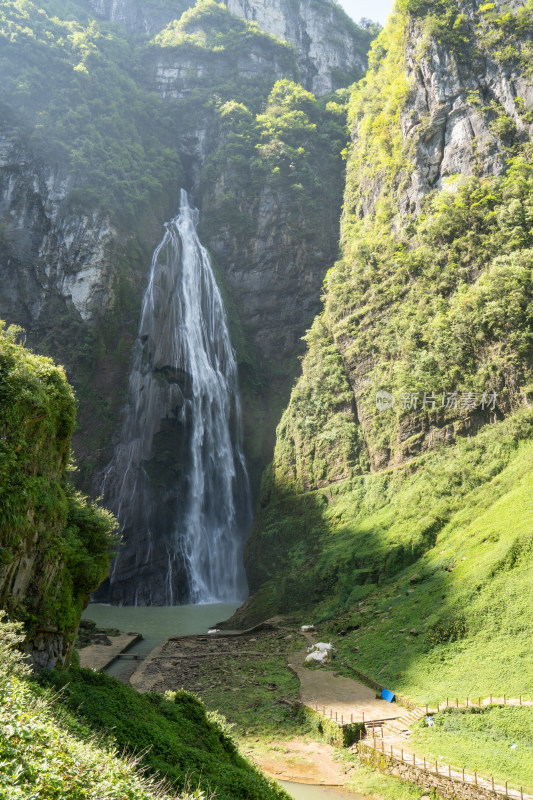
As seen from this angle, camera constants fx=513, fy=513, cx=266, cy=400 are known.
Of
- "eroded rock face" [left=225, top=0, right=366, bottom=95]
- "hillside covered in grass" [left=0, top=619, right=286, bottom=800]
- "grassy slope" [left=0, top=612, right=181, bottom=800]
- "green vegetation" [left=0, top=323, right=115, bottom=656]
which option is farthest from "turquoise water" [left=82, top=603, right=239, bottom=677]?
"eroded rock face" [left=225, top=0, right=366, bottom=95]

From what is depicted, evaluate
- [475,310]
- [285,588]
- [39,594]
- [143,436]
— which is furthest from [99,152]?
[39,594]

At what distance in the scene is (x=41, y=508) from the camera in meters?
9.84

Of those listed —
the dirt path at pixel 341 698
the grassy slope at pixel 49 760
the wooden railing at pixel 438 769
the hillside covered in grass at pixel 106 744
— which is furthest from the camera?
the dirt path at pixel 341 698

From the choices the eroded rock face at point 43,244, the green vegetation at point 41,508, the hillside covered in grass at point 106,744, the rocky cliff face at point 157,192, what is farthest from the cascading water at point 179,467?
the hillside covered in grass at point 106,744

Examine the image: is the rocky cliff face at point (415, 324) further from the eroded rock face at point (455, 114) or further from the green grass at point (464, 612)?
the green grass at point (464, 612)

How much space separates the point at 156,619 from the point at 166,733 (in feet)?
58.1

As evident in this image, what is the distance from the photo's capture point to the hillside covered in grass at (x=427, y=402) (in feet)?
46.6

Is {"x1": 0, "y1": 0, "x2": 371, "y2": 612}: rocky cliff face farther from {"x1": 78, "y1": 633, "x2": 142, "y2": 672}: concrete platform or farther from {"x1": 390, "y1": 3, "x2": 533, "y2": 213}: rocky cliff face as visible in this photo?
{"x1": 390, "y1": 3, "x2": 533, "y2": 213}: rocky cliff face

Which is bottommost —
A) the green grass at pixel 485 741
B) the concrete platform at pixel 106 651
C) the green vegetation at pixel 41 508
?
the concrete platform at pixel 106 651

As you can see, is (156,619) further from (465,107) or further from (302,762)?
(465,107)

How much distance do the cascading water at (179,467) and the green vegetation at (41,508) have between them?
61.2 feet

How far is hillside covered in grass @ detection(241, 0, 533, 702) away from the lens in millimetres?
14203

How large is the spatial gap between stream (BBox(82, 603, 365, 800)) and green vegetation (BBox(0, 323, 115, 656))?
22.1 feet

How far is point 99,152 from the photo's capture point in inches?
1614
